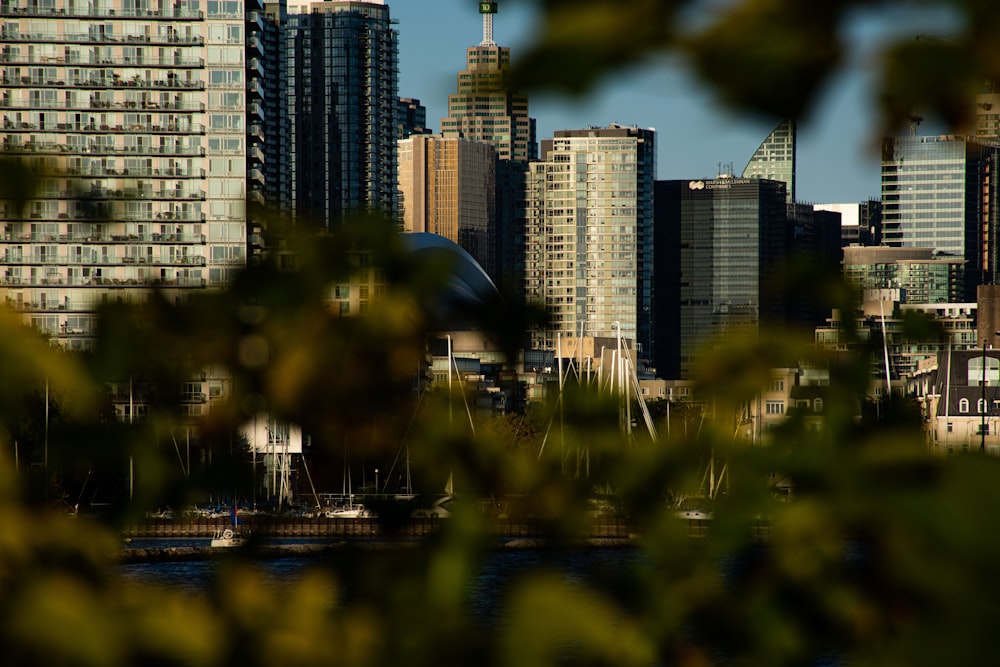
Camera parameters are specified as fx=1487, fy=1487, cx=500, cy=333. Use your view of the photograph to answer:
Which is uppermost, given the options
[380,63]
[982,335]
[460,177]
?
[380,63]

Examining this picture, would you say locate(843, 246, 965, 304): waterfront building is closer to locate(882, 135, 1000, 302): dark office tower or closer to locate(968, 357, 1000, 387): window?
locate(882, 135, 1000, 302): dark office tower

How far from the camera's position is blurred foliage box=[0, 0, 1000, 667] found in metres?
0.93

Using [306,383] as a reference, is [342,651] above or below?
below

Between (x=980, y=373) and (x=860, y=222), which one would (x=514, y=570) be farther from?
(x=860, y=222)

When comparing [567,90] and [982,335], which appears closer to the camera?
[567,90]

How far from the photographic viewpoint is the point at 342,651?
1.18 metres

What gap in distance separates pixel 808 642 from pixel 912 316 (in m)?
0.43

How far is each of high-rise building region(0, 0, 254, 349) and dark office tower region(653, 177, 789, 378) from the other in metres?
63.5

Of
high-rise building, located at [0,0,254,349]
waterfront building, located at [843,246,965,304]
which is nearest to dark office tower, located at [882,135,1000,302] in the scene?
waterfront building, located at [843,246,965,304]

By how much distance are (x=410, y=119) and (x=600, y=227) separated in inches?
1219

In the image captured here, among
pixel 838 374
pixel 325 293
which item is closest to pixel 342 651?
pixel 325 293

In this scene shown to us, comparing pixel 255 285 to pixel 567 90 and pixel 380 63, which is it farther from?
pixel 380 63

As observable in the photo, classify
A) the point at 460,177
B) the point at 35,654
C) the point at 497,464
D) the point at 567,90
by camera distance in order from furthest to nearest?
the point at 460,177, the point at 497,464, the point at 35,654, the point at 567,90

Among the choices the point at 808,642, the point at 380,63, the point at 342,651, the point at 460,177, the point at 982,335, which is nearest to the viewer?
the point at 342,651
